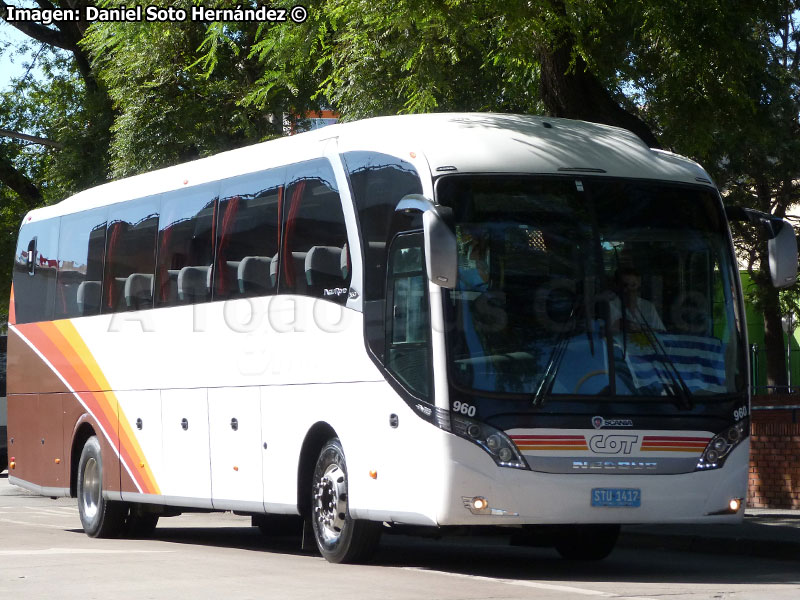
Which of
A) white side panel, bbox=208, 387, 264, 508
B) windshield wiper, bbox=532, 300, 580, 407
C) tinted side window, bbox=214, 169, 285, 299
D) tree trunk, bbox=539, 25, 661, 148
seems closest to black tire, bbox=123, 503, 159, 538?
white side panel, bbox=208, 387, 264, 508

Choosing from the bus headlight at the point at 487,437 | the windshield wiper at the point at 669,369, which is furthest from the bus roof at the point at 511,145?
the bus headlight at the point at 487,437

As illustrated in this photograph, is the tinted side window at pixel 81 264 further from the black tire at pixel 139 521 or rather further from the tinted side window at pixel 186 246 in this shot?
the black tire at pixel 139 521

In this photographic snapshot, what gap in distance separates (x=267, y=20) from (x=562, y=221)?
693 cm

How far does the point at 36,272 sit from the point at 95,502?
348 cm

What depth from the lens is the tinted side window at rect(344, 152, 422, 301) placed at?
457 inches

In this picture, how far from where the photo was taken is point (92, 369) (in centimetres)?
1714

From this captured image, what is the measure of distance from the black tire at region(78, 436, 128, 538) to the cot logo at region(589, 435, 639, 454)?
7.54 metres

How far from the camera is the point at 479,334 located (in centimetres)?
1090

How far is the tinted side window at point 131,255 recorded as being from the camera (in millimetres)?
16094

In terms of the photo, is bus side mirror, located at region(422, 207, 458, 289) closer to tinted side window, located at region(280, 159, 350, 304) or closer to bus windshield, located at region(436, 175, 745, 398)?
bus windshield, located at region(436, 175, 745, 398)

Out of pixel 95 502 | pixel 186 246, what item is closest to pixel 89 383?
pixel 95 502

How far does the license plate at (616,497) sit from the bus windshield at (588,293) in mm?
696

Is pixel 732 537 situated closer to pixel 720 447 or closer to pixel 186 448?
pixel 720 447

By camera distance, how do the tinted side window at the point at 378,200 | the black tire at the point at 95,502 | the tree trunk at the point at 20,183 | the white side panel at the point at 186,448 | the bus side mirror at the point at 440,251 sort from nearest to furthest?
the bus side mirror at the point at 440,251
the tinted side window at the point at 378,200
the white side panel at the point at 186,448
the black tire at the point at 95,502
the tree trunk at the point at 20,183
